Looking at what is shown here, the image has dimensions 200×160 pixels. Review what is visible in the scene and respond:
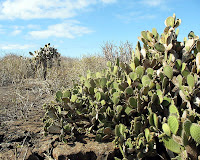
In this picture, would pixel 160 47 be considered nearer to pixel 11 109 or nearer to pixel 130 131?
pixel 130 131

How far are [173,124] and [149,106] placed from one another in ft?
0.96

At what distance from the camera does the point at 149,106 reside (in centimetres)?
173

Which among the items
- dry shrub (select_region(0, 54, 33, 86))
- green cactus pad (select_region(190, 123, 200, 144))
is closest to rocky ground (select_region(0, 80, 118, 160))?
green cactus pad (select_region(190, 123, 200, 144))

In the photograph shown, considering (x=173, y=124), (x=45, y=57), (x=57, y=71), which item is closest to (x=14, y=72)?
(x=45, y=57)

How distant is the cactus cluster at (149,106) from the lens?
1.57 m

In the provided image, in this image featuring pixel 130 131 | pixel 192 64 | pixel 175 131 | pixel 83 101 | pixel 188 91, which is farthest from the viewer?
pixel 83 101

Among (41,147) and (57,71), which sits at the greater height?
(57,71)

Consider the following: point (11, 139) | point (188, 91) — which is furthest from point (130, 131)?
point (11, 139)

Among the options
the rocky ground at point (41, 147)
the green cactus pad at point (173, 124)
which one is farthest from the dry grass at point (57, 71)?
the green cactus pad at point (173, 124)

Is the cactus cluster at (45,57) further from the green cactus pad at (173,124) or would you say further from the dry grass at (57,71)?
the green cactus pad at (173,124)

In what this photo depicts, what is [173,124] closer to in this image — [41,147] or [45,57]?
[41,147]

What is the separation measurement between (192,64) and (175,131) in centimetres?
81

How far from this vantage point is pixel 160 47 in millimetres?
1893

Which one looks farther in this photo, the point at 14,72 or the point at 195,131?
the point at 14,72
